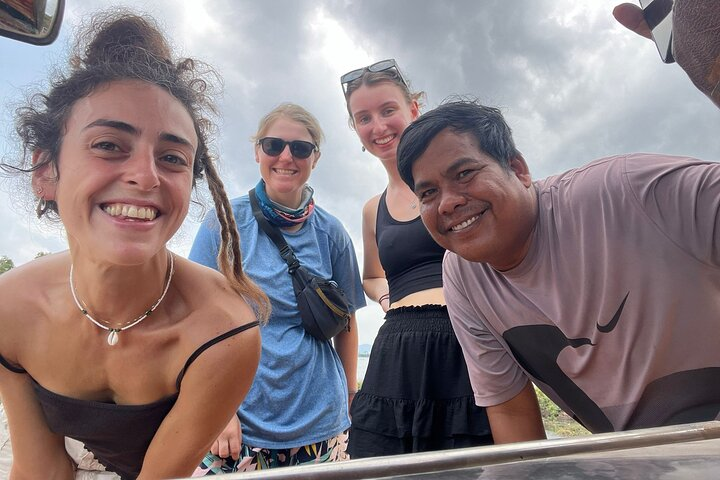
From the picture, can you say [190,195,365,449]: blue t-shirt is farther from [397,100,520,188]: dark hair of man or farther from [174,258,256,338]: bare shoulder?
[397,100,520,188]: dark hair of man

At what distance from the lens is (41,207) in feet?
5.70

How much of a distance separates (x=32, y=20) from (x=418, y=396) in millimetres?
1567

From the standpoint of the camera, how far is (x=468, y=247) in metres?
→ 1.63

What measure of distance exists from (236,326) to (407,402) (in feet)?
2.24

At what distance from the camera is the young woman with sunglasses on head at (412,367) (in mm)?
1743

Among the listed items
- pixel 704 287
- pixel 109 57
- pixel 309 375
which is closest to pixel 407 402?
pixel 309 375

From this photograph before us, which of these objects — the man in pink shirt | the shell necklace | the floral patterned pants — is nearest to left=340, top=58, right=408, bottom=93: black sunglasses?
the man in pink shirt

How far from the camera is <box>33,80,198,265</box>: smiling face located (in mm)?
1416

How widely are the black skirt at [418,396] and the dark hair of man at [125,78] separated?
1.77ft

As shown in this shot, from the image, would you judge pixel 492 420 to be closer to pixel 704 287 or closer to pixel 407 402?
pixel 407 402

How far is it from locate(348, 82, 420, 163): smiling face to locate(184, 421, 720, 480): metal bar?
1.78m

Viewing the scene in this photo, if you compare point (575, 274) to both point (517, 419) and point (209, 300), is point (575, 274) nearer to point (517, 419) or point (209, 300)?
point (517, 419)

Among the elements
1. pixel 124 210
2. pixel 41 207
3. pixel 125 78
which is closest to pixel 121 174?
pixel 124 210

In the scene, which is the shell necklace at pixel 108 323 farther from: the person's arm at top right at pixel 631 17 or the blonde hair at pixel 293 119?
the person's arm at top right at pixel 631 17
